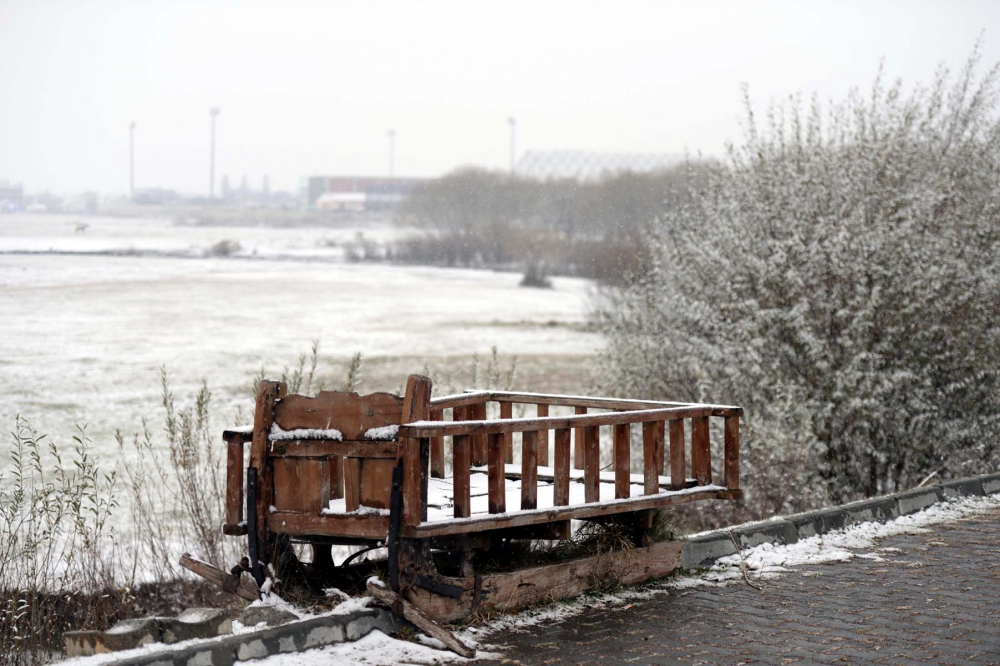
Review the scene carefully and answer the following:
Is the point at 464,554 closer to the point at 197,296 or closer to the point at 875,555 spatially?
the point at 875,555

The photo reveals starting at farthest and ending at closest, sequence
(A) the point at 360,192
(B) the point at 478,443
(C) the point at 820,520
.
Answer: (A) the point at 360,192 < (C) the point at 820,520 < (B) the point at 478,443

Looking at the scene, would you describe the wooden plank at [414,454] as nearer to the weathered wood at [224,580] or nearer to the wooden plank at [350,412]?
the wooden plank at [350,412]

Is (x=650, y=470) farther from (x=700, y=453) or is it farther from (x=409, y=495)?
(x=409, y=495)

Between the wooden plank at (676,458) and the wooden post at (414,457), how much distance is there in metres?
2.23

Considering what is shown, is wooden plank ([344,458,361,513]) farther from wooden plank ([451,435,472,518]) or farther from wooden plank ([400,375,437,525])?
wooden plank ([451,435,472,518])

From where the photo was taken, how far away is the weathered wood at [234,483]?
6.92 metres

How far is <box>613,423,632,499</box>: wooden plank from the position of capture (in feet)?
24.7

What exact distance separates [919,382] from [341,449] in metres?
11.0

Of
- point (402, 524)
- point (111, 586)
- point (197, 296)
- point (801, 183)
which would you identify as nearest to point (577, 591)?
point (402, 524)

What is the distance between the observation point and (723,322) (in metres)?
16.9

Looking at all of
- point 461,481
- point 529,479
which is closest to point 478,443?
point 529,479

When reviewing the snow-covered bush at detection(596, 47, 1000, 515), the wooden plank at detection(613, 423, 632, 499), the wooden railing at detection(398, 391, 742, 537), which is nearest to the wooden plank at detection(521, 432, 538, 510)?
the wooden railing at detection(398, 391, 742, 537)

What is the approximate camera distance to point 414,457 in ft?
20.7

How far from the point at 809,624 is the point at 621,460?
5.35 ft
